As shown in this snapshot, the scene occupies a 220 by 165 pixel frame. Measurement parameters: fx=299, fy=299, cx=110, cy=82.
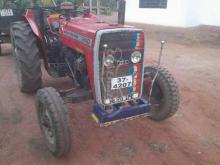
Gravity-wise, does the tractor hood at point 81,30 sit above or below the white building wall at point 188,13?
above

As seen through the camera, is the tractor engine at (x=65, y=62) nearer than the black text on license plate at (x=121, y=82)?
No

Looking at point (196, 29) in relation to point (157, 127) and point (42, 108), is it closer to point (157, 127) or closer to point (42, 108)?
point (157, 127)

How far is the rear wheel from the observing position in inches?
139

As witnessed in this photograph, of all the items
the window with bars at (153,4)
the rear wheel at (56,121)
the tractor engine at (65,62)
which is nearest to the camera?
the rear wheel at (56,121)

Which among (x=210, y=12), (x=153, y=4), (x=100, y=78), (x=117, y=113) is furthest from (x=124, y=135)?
(x=153, y=4)

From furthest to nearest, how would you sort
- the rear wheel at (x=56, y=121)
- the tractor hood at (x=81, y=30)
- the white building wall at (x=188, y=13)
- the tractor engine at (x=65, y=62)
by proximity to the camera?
the white building wall at (x=188, y=13)
the tractor engine at (x=65, y=62)
the tractor hood at (x=81, y=30)
the rear wheel at (x=56, y=121)

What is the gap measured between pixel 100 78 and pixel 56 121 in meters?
0.77

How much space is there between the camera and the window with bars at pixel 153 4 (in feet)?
61.7

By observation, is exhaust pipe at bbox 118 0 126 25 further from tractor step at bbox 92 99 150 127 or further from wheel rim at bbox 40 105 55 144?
wheel rim at bbox 40 105 55 144

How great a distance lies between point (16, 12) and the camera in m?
9.09

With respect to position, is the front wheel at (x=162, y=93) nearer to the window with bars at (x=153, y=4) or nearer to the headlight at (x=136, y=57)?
the headlight at (x=136, y=57)

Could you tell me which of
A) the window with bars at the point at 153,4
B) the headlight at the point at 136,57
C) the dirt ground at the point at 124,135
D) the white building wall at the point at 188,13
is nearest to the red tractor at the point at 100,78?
the headlight at the point at 136,57

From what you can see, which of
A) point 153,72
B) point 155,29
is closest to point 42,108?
point 153,72

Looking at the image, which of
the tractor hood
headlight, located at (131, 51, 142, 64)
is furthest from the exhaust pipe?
headlight, located at (131, 51, 142, 64)
